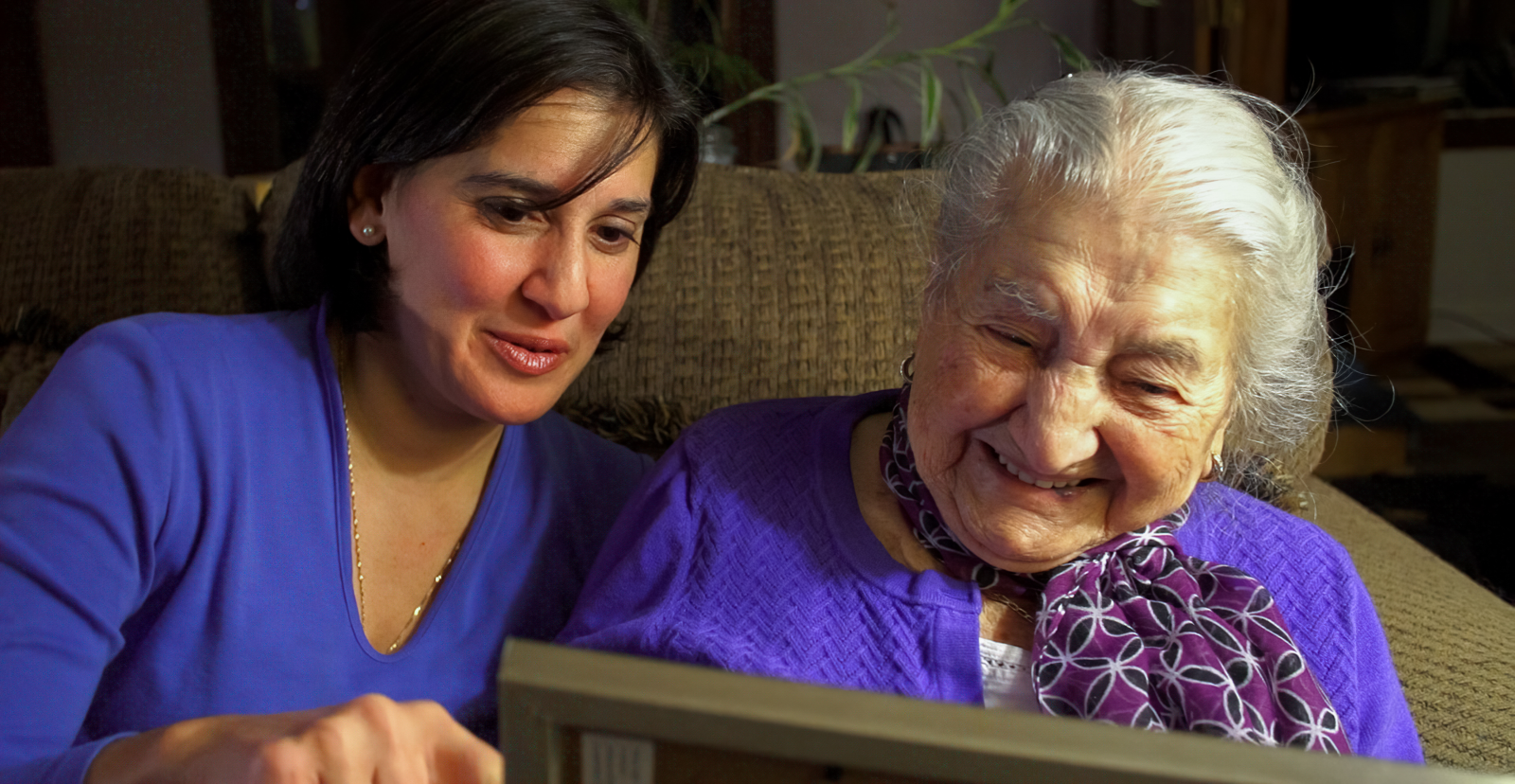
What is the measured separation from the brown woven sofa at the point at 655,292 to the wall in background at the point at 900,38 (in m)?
0.82

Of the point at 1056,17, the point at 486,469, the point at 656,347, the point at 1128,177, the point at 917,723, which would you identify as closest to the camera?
the point at 917,723

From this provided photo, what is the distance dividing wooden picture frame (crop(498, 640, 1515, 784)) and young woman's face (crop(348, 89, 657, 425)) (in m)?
0.71

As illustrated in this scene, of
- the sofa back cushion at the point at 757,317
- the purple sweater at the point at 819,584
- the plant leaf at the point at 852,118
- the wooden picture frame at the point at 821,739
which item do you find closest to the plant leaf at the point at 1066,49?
the plant leaf at the point at 852,118

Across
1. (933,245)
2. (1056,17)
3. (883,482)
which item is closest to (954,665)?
(883,482)

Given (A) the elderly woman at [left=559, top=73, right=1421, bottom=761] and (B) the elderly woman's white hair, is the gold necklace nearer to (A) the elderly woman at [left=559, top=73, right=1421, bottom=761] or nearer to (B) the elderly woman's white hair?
(A) the elderly woman at [left=559, top=73, right=1421, bottom=761]

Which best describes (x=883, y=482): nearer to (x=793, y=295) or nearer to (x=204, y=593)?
(x=793, y=295)

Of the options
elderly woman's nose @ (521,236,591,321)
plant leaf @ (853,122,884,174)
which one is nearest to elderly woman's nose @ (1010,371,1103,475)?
elderly woman's nose @ (521,236,591,321)

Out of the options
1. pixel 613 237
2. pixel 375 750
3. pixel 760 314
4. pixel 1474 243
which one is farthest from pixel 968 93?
pixel 1474 243

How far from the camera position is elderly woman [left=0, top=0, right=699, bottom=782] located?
938 mm

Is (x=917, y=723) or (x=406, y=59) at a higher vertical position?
(x=406, y=59)

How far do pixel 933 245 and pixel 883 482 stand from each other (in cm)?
25

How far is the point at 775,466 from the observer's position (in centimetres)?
112

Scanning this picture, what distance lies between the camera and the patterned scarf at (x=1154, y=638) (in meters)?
0.93

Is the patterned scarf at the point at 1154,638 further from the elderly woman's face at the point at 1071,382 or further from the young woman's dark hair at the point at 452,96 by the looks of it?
the young woman's dark hair at the point at 452,96
